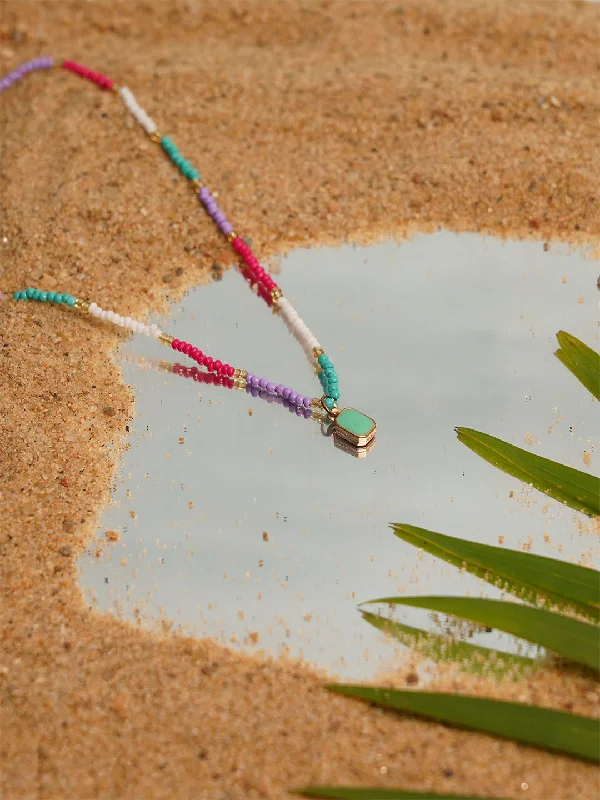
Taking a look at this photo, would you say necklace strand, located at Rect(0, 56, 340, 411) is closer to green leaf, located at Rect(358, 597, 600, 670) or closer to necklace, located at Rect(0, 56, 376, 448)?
necklace, located at Rect(0, 56, 376, 448)

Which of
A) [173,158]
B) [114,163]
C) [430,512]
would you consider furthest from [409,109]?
[430,512]

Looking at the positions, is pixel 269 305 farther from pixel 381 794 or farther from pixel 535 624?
pixel 381 794

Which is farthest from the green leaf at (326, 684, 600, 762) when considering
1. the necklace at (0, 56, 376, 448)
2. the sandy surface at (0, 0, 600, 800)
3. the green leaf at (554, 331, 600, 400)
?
the green leaf at (554, 331, 600, 400)

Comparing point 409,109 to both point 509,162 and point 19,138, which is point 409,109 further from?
point 19,138

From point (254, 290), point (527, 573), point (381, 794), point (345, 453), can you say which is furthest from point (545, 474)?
point (254, 290)

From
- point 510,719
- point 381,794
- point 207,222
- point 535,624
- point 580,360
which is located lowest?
point 381,794

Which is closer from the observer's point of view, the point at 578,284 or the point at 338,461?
the point at 338,461
